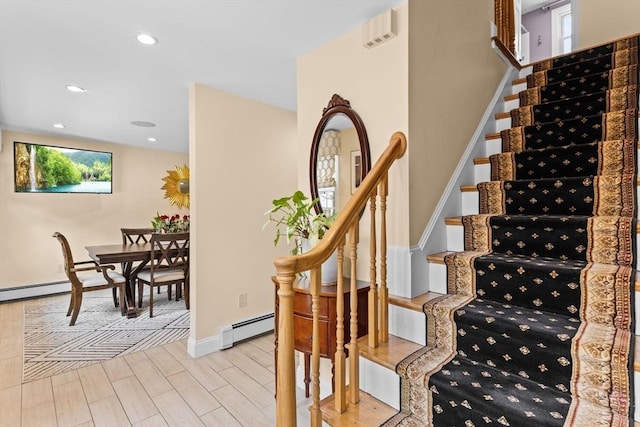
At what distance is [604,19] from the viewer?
3369 mm

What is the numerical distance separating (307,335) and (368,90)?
1465 millimetres

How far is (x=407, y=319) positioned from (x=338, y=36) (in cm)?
177

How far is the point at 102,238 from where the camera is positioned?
5234mm

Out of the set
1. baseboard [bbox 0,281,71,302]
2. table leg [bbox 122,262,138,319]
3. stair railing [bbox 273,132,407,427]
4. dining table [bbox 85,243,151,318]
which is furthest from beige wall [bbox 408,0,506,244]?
baseboard [bbox 0,281,71,302]

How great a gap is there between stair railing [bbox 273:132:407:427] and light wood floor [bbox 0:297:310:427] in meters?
0.90

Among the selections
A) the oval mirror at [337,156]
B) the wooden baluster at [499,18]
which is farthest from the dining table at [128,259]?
the wooden baluster at [499,18]

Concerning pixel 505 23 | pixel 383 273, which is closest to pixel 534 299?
pixel 383 273

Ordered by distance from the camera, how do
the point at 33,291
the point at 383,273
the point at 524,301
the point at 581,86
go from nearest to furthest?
the point at 524,301, the point at 383,273, the point at 581,86, the point at 33,291

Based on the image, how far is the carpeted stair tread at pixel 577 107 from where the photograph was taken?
79.7 inches

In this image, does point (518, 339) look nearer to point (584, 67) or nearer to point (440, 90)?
point (440, 90)

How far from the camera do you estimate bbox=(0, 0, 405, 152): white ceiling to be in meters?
1.79

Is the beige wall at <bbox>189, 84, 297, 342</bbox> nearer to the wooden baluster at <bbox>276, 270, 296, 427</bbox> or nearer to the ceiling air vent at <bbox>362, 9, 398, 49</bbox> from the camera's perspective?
the ceiling air vent at <bbox>362, 9, 398, 49</bbox>

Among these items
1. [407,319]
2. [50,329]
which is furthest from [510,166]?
[50,329]

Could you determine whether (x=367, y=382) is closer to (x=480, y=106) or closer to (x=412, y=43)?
(x=412, y=43)
